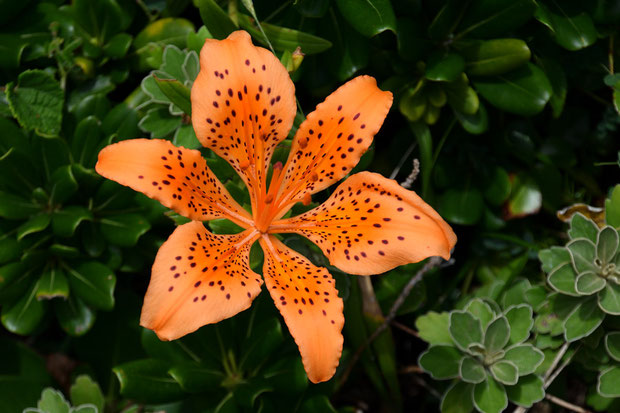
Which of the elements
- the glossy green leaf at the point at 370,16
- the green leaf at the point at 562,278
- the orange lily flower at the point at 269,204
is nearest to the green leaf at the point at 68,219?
the orange lily flower at the point at 269,204

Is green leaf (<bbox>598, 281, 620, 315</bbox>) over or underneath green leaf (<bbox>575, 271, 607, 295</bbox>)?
underneath

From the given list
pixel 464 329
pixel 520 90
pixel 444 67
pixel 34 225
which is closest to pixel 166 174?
pixel 34 225

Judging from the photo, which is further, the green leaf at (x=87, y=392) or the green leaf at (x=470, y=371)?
the green leaf at (x=87, y=392)

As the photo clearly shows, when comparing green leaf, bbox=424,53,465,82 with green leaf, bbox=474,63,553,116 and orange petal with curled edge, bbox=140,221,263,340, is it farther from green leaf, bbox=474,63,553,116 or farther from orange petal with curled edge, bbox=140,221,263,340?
orange petal with curled edge, bbox=140,221,263,340

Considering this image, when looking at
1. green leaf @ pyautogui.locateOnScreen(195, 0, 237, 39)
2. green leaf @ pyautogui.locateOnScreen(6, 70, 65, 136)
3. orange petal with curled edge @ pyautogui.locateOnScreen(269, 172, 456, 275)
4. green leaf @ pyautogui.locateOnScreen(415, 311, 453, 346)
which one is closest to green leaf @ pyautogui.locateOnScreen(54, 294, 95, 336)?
green leaf @ pyautogui.locateOnScreen(6, 70, 65, 136)

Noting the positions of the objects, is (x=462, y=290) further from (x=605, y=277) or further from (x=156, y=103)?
(x=156, y=103)

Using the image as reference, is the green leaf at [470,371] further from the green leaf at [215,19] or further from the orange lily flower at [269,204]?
the green leaf at [215,19]
